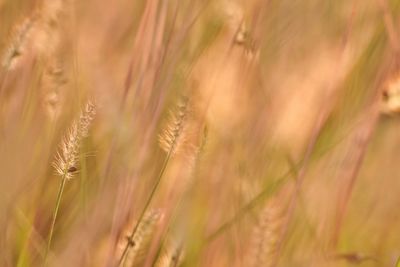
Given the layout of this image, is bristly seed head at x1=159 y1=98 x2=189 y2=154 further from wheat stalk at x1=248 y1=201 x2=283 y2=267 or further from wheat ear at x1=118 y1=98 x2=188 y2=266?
wheat stalk at x1=248 y1=201 x2=283 y2=267

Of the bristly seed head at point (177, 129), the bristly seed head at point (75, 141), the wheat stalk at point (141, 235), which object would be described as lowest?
the wheat stalk at point (141, 235)

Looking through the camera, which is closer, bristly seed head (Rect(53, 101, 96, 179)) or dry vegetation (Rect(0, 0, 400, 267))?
bristly seed head (Rect(53, 101, 96, 179))

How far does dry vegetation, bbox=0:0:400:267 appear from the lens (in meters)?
0.94

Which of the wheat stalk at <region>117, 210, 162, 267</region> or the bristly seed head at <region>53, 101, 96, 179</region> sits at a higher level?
the bristly seed head at <region>53, 101, 96, 179</region>

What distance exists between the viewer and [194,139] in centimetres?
116

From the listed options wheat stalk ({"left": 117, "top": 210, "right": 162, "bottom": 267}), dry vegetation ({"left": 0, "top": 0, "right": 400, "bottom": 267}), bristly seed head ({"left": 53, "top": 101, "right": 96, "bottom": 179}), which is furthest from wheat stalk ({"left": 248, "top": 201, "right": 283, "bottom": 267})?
bristly seed head ({"left": 53, "top": 101, "right": 96, "bottom": 179})

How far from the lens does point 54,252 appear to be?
41.2 inches

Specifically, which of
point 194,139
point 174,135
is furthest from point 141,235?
point 194,139

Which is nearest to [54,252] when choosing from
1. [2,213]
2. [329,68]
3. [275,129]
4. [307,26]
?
[2,213]

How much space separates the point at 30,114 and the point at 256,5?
0.34 meters

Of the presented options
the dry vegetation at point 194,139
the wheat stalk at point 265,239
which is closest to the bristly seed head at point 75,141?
the dry vegetation at point 194,139

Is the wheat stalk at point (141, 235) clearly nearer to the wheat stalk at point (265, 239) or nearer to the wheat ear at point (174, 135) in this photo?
the wheat ear at point (174, 135)

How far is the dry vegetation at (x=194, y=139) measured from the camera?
0.94 metres

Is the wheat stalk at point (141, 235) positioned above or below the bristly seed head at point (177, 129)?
below
